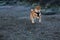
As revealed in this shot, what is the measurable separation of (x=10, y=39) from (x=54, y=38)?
138 centimetres

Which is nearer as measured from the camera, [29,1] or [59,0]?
[59,0]

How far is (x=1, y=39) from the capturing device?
7.65m

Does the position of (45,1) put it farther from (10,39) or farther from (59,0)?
(10,39)

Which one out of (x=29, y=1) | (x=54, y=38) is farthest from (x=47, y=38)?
(x=29, y=1)

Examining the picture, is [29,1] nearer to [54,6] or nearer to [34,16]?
[54,6]

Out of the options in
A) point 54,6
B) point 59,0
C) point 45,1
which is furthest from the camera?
point 45,1

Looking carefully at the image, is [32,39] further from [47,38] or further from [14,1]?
[14,1]

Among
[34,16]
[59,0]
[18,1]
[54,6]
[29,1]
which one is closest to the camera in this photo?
[34,16]

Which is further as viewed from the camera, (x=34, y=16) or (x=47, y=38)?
(x=34, y=16)

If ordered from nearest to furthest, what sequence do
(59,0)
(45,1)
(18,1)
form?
1. (59,0)
2. (45,1)
3. (18,1)

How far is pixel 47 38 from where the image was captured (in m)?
7.56

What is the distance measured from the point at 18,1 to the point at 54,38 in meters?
25.3

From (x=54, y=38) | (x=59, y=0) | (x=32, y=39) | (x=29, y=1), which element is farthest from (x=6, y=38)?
(x=29, y=1)

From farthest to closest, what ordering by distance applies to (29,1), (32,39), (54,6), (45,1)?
(29,1) < (45,1) < (54,6) < (32,39)
